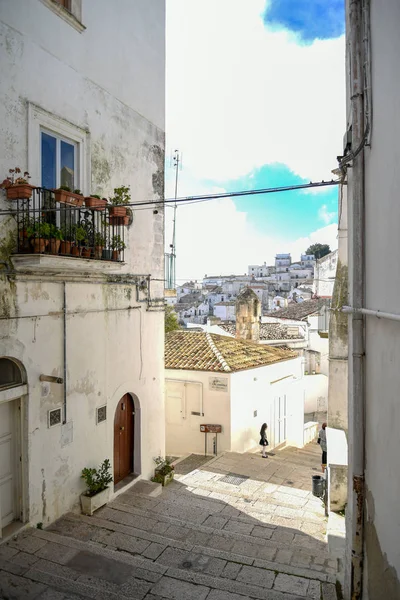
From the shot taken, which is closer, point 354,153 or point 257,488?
point 354,153

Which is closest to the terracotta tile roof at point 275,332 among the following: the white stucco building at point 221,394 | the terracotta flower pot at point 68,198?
the white stucco building at point 221,394

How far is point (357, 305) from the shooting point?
518 cm

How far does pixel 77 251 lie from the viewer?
8.02 meters

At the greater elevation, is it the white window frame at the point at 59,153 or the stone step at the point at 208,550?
the white window frame at the point at 59,153

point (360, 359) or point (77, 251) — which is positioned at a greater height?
point (77, 251)

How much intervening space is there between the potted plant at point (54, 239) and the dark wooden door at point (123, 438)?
4525 millimetres

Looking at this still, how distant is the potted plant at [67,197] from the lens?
25.1 ft

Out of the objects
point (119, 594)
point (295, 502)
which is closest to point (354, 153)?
point (119, 594)

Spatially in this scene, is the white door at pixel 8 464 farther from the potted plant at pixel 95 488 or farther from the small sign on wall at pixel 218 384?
the small sign on wall at pixel 218 384

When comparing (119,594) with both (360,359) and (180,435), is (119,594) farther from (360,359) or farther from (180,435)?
(180,435)

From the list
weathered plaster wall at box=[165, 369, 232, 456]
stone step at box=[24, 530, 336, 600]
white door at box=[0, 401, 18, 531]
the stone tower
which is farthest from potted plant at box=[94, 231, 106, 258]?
the stone tower

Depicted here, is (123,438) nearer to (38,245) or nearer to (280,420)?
(38,245)

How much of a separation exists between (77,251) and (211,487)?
6.86 meters

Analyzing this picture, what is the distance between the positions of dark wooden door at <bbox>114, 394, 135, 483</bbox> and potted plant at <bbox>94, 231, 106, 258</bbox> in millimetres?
3803
